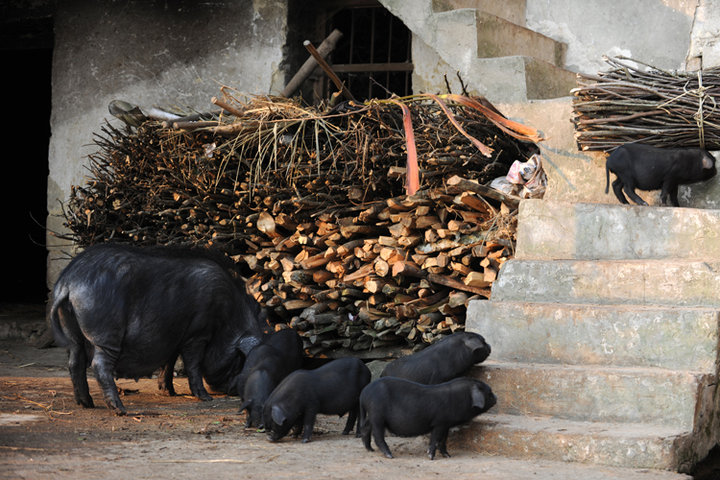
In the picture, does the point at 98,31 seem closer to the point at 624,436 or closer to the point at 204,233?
the point at 204,233

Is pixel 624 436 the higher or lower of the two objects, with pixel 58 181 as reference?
lower

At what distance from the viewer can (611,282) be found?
513 centimetres

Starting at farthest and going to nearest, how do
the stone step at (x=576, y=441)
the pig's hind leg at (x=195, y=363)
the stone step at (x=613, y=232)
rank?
the pig's hind leg at (x=195, y=363) < the stone step at (x=613, y=232) < the stone step at (x=576, y=441)

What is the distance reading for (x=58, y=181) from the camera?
9.88 meters

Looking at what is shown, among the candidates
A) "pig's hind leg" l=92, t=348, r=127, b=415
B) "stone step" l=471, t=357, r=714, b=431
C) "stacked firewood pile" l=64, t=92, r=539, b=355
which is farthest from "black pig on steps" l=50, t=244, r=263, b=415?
"stone step" l=471, t=357, r=714, b=431

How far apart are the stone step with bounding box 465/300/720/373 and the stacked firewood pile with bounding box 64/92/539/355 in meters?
1.07

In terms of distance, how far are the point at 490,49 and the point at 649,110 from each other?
175 cm

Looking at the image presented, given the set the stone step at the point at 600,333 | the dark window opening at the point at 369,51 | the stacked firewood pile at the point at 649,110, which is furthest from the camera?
the dark window opening at the point at 369,51

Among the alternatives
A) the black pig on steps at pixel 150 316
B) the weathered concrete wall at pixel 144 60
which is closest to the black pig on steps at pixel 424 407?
the black pig on steps at pixel 150 316

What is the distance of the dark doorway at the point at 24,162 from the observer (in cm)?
1425

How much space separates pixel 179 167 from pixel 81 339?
2.33 m

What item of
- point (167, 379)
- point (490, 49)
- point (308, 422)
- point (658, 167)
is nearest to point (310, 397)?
point (308, 422)

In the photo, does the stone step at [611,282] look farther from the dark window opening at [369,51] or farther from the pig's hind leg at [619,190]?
the dark window opening at [369,51]

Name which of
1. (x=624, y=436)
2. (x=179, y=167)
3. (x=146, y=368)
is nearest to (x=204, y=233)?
(x=179, y=167)
